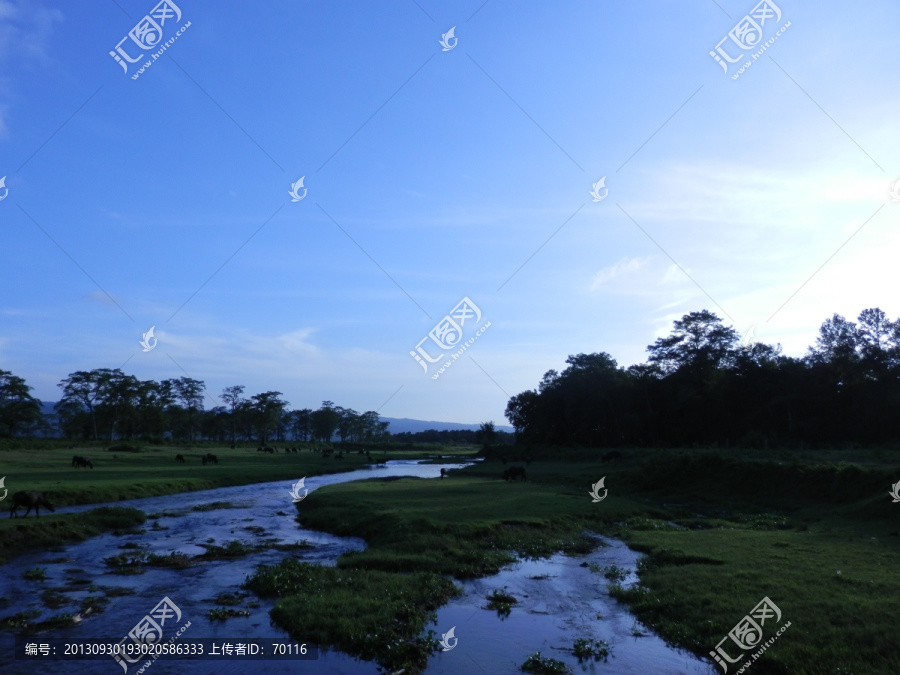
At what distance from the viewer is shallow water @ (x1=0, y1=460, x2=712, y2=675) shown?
1202cm

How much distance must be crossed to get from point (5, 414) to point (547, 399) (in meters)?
87.2

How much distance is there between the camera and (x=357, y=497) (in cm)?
3659

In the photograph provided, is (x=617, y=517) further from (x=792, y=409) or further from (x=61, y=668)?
(x=792, y=409)

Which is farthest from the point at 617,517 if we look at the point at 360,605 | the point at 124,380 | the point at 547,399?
the point at 124,380

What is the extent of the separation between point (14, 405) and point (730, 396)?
346ft

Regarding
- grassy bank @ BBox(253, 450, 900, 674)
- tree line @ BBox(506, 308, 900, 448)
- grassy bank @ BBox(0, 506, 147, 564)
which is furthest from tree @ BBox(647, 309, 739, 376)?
grassy bank @ BBox(0, 506, 147, 564)

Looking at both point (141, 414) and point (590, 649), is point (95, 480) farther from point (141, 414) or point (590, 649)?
point (141, 414)

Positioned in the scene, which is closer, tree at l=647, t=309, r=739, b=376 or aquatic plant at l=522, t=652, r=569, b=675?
aquatic plant at l=522, t=652, r=569, b=675

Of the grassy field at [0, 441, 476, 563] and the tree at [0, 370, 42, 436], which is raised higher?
the tree at [0, 370, 42, 436]

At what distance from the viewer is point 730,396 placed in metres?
71.7

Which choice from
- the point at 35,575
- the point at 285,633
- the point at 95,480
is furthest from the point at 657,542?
the point at 95,480

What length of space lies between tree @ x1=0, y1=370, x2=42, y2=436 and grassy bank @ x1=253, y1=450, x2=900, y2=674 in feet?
247

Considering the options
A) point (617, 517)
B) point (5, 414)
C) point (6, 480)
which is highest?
point (5, 414)

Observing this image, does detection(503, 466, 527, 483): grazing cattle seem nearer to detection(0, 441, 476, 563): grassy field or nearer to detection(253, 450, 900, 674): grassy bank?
detection(253, 450, 900, 674): grassy bank
